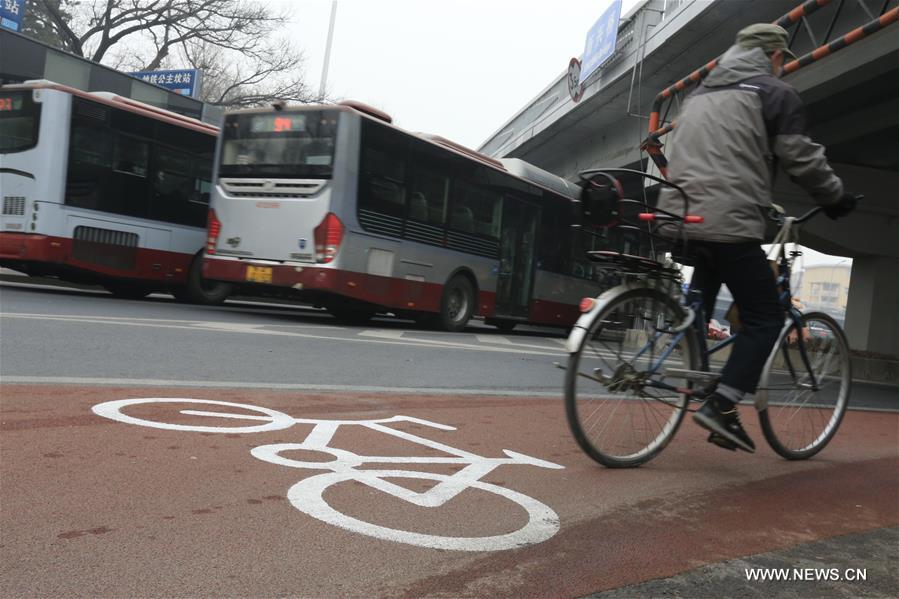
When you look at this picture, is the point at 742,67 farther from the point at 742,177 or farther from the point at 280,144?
the point at 280,144

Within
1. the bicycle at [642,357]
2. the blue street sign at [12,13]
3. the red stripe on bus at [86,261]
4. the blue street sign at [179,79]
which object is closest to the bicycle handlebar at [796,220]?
the bicycle at [642,357]

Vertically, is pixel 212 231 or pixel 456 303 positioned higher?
pixel 212 231

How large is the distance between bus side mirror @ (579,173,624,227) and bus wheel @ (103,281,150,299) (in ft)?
38.5

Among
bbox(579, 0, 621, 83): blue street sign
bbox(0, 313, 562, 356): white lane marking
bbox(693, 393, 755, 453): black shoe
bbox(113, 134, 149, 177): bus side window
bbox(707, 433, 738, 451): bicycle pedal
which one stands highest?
bbox(579, 0, 621, 83): blue street sign

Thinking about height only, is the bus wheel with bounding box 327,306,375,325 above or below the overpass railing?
below

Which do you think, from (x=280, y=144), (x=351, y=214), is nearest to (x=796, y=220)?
(x=351, y=214)

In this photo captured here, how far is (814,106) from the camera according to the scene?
14938 mm

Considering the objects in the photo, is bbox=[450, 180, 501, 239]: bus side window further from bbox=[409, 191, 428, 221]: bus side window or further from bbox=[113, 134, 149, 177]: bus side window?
bbox=[113, 134, 149, 177]: bus side window

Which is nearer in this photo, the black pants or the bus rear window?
the black pants

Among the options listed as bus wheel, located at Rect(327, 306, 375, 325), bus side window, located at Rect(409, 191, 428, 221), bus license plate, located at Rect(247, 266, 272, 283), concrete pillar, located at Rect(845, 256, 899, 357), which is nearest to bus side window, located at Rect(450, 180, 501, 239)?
bus side window, located at Rect(409, 191, 428, 221)

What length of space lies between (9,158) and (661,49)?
12190 millimetres

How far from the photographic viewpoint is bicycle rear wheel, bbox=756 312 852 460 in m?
4.23

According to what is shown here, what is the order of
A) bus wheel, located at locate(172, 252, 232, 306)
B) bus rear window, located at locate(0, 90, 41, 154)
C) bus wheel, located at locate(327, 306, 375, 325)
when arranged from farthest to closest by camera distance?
1. bus wheel, located at locate(327, 306, 375, 325)
2. bus wheel, located at locate(172, 252, 232, 306)
3. bus rear window, located at locate(0, 90, 41, 154)

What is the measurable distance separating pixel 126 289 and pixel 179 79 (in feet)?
81.4
